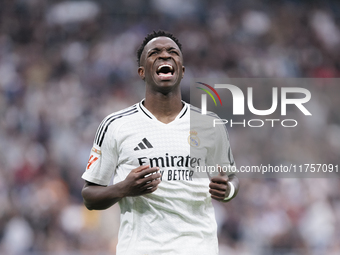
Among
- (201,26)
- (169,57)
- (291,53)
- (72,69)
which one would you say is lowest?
(169,57)

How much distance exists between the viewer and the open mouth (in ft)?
10.4

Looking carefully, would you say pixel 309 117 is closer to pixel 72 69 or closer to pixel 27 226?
pixel 72 69

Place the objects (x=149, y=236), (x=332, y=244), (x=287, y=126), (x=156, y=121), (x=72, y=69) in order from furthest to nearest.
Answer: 1. (x=72, y=69)
2. (x=287, y=126)
3. (x=332, y=244)
4. (x=156, y=121)
5. (x=149, y=236)

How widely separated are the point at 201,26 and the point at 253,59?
1.28m

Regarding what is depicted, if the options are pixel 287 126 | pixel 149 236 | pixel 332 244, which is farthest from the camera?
pixel 287 126

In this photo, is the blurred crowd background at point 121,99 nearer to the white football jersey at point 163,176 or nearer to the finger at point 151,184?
the white football jersey at point 163,176

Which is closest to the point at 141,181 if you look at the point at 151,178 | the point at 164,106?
the point at 151,178

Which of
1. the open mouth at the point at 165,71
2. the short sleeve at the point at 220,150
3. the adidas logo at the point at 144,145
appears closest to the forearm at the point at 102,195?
the adidas logo at the point at 144,145

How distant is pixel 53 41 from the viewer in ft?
29.5

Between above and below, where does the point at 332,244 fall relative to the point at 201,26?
below

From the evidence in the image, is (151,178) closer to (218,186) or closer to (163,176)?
(163,176)

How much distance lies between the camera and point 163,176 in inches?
117

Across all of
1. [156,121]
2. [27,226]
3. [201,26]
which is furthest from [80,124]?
[156,121]

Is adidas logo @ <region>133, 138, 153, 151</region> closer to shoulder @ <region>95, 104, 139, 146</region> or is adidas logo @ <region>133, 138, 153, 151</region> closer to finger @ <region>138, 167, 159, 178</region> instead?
shoulder @ <region>95, 104, 139, 146</region>
